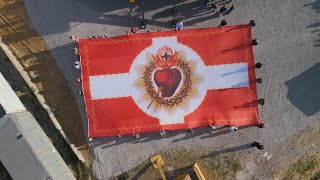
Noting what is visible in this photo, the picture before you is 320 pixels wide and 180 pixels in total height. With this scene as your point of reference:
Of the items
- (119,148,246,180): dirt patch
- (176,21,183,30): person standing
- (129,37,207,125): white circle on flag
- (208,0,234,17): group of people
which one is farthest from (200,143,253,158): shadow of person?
(208,0,234,17): group of people

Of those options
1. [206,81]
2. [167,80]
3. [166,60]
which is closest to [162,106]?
[167,80]

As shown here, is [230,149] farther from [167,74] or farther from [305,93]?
[167,74]

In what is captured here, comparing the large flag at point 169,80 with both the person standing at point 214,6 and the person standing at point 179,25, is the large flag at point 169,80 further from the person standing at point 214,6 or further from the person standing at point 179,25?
the person standing at point 214,6

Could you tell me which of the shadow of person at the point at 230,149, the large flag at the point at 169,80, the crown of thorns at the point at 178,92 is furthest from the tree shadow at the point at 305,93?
the crown of thorns at the point at 178,92

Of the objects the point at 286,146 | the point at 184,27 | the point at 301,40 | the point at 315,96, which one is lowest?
the point at 286,146

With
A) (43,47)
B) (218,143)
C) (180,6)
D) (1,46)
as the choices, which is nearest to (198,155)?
(218,143)

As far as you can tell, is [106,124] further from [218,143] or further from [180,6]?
[180,6]

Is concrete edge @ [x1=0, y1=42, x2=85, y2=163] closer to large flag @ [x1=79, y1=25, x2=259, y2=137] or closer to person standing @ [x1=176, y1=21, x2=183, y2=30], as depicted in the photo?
large flag @ [x1=79, y1=25, x2=259, y2=137]
